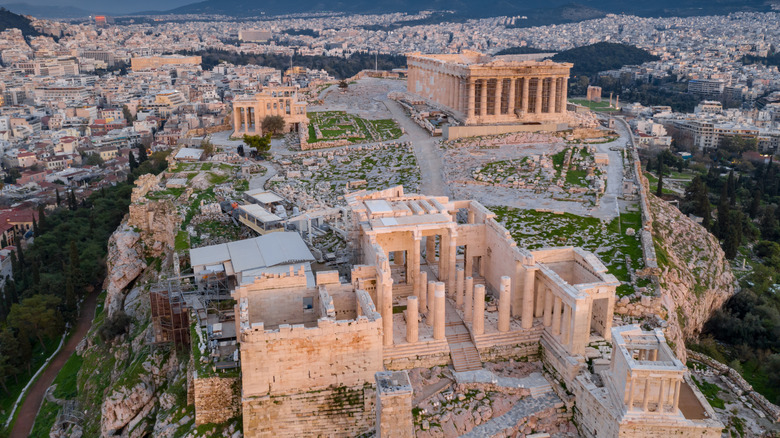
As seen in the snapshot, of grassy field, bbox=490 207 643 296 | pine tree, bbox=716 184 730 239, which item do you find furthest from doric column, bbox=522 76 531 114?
grassy field, bbox=490 207 643 296

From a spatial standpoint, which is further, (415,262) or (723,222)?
(723,222)

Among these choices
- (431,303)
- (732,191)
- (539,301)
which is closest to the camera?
(431,303)

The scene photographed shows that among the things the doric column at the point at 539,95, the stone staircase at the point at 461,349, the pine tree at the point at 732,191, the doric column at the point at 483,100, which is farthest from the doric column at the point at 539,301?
the pine tree at the point at 732,191

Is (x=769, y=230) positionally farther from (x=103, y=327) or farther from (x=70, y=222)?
(x=70, y=222)

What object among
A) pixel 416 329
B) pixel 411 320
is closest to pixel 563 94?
pixel 416 329

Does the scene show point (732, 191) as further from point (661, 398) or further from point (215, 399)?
point (215, 399)
